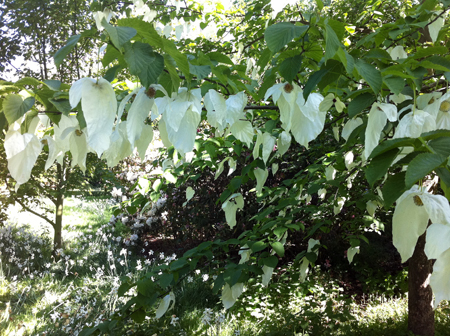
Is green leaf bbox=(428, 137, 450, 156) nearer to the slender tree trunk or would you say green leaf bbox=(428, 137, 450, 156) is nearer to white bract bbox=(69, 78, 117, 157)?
white bract bbox=(69, 78, 117, 157)

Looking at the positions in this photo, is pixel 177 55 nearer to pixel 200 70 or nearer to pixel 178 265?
pixel 200 70

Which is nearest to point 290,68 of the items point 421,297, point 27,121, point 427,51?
point 427,51

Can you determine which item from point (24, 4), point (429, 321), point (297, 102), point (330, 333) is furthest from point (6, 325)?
point (24, 4)

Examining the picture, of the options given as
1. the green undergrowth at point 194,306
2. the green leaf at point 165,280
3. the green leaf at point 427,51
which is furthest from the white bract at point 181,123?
the green undergrowth at point 194,306

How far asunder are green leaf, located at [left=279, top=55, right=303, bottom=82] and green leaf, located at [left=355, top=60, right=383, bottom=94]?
0.10 metres

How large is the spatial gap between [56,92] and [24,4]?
163 inches

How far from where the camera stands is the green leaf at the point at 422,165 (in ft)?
1.22

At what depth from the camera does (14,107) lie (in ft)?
1.66

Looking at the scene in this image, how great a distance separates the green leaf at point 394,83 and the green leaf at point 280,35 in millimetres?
212

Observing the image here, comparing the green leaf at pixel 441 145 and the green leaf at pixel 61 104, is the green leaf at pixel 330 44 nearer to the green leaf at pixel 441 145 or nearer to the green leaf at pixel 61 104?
the green leaf at pixel 441 145

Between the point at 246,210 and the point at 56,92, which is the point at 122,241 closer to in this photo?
the point at 246,210

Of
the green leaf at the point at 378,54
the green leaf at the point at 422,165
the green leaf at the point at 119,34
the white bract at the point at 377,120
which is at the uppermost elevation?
the green leaf at the point at 119,34

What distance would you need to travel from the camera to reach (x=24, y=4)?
3.71 metres

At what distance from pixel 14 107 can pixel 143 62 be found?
233 millimetres
